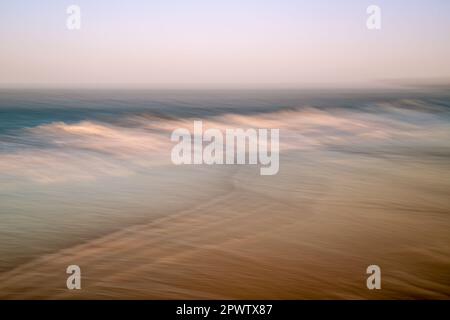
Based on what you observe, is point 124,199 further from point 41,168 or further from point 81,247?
point 41,168

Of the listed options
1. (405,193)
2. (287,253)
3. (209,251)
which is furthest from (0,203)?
(405,193)

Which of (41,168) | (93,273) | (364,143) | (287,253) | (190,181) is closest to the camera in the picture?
(93,273)

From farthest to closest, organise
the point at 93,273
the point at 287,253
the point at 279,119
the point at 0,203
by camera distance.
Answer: the point at 279,119 < the point at 0,203 < the point at 287,253 < the point at 93,273

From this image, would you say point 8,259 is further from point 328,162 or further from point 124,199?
point 328,162

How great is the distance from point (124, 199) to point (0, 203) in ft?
2.80

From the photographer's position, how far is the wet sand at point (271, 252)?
6.27ft

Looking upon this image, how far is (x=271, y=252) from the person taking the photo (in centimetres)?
222

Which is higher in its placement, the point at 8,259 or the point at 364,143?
the point at 364,143

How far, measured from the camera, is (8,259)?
2129mm

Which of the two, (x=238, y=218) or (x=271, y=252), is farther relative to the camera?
(x=238, y=218)

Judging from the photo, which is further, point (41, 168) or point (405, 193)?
point (41, 168)

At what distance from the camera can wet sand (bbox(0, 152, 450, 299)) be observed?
1.91 metres

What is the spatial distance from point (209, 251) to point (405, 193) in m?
1.70

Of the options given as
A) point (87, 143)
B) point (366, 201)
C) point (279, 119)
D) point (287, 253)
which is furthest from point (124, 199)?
point (279, 119)
